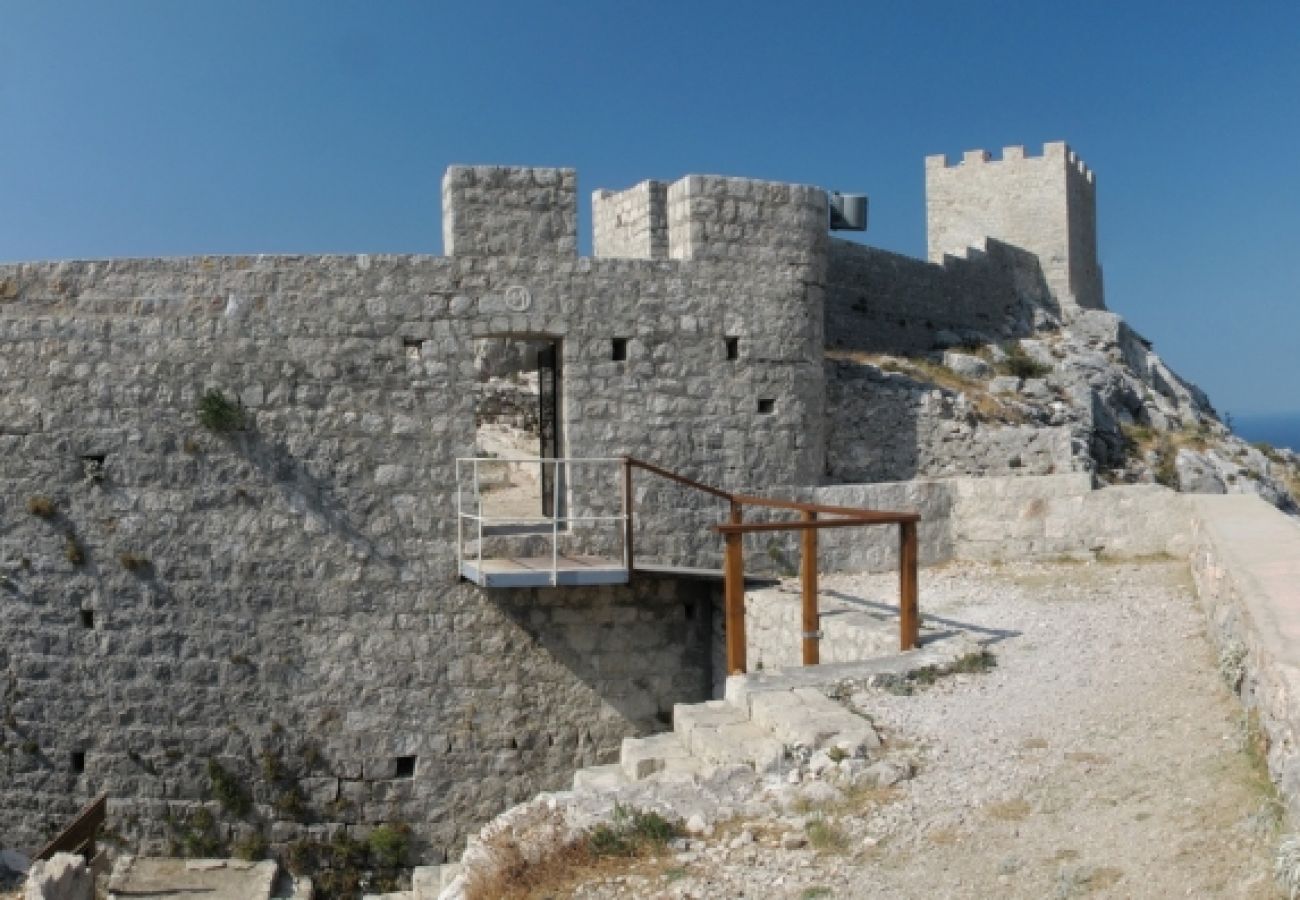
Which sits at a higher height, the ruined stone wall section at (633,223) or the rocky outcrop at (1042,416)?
the ruined stone wall section at (633,223)

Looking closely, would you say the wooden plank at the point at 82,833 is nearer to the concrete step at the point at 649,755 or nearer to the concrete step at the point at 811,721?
the concrete step at the point at 649,755

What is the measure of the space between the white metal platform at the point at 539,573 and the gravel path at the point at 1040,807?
3.02 metres

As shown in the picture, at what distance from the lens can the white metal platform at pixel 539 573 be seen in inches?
365

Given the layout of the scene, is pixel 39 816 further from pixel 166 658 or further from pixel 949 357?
pixel 949 357

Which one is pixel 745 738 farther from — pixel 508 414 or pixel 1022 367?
pixel 1022 367

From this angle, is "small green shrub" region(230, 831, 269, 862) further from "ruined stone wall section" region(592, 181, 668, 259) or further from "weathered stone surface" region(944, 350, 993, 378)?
"weathered stone surface" region(944, 350, 993, 378)

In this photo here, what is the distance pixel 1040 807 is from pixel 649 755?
7.57 ft

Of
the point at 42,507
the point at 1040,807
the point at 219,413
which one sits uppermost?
the point at 219,413

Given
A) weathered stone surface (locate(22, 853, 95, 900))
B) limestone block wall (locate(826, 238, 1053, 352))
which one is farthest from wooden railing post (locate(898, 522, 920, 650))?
limestone block wall (locate(826, 238, 1053, 352))

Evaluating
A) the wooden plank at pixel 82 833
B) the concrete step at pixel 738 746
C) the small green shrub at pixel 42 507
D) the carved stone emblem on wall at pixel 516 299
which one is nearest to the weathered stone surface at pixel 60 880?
the wooden plank at pixel 82 833

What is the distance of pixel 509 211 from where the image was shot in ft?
33.6

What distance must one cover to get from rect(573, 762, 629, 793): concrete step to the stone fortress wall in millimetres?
3525

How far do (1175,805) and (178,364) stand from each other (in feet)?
27.0

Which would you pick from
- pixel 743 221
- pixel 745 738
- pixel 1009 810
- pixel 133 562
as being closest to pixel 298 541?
pixel 133 562
